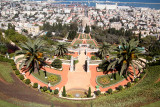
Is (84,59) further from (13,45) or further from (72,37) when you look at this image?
(72,37)

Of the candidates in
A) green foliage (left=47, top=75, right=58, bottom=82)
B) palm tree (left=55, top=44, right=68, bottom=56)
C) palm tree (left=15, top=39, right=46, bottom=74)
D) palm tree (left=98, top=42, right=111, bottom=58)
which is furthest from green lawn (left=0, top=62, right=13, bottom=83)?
palm tree (left=98, top=42, right=111, bottom=58)

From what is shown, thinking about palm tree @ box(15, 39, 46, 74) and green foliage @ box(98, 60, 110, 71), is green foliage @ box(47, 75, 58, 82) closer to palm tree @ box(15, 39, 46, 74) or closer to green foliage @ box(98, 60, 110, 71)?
palm tree @ box(15, 39, 46, 74)

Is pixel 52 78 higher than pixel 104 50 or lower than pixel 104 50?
lower

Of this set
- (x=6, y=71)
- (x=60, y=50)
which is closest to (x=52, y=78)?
(x=6, y=71)

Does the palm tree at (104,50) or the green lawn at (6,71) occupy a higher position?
the palm tree at (104,50)

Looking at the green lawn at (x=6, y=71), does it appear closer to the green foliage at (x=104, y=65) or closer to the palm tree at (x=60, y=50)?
the palm tree at (x=60, y=50)

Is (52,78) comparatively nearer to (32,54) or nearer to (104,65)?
(32,54)

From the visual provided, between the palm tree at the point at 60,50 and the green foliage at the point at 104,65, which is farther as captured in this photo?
the palm tree at the point at 60,50

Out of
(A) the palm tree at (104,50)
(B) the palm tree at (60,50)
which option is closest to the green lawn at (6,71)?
(B) the palm tree at (60,50)
